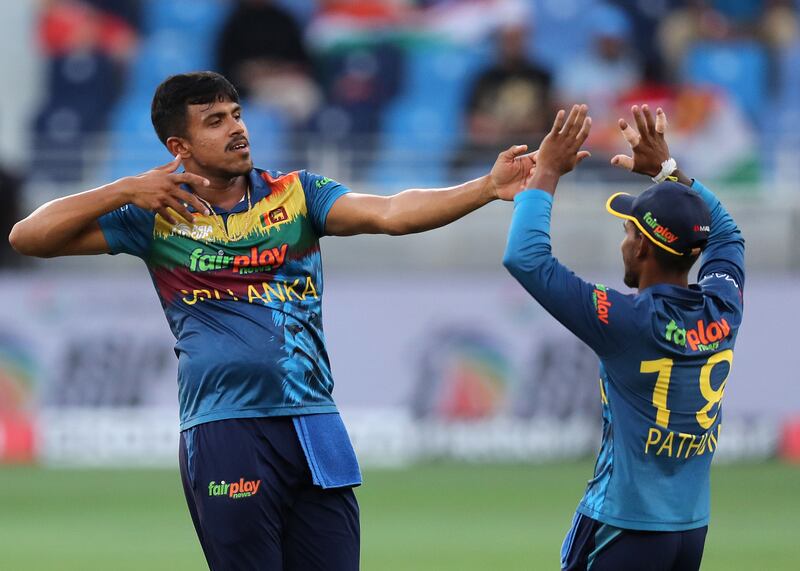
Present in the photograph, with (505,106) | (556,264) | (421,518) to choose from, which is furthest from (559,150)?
(505,106)

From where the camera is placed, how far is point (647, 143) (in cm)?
491

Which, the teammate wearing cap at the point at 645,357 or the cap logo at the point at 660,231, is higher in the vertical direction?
the cap logo at the point at 660,231

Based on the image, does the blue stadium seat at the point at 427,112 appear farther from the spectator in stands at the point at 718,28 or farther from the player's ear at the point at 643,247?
the player's ear at the point at 643,247

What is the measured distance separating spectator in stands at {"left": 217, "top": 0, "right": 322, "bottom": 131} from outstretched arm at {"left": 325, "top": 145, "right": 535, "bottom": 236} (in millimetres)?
12906

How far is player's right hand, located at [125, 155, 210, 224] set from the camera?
4637 millimetres

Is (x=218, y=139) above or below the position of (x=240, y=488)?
above

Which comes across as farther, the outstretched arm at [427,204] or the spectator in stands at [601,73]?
the spectator in stands at [601,73]

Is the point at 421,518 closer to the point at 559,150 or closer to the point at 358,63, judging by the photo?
the point at 559,150

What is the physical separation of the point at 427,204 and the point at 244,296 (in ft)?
2.26

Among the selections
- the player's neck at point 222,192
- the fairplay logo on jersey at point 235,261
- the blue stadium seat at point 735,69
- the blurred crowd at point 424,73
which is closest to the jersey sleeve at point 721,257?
the fairplay logo on jersey at point 235,261

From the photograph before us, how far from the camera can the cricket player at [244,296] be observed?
4668mm

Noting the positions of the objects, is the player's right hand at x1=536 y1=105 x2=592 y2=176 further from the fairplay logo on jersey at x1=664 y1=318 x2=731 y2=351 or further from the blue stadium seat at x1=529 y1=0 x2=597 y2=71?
the blue stadium seat at x1=529 y1=0 x2=597 y2=71

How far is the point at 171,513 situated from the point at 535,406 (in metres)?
4.17

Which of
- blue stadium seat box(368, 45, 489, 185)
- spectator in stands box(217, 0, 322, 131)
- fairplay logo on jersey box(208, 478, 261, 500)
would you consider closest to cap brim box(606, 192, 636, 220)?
fairplay logo on jersey box(208, 478, 261, 500)
